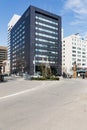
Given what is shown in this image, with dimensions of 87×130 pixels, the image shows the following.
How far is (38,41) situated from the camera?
123125 millimetres

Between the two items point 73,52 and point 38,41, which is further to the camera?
point 73,52

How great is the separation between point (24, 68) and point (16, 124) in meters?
114

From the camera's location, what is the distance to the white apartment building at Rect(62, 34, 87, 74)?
140875 mm

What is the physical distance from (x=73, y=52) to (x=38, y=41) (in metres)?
30.0

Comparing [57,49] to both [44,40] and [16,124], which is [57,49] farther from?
[16,124]

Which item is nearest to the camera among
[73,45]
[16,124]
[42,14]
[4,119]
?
[16,124]

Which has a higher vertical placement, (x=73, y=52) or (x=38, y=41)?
(x=38, y=41)

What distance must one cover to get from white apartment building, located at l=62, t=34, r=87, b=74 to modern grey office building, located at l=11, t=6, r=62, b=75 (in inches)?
369

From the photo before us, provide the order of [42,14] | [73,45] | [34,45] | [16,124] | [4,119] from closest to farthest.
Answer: [16,124] < [4,119] < [34,45] < [42,14] < [73,45]

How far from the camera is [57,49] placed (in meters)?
132

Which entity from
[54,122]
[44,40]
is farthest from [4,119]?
[44,40]

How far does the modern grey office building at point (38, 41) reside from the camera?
A: 118m

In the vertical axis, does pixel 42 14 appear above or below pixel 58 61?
above

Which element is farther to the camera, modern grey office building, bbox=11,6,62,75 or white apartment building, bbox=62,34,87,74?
white apartment building, bbox=62,34,87,74
